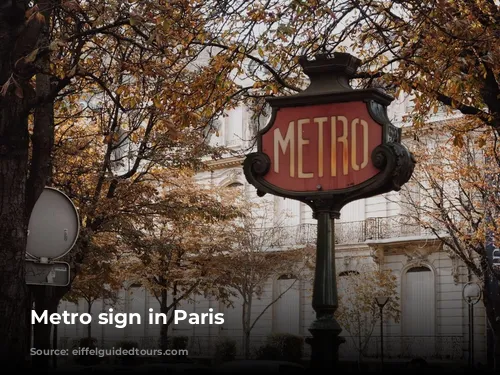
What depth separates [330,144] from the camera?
18.0ft

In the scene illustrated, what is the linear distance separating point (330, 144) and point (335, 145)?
3cm

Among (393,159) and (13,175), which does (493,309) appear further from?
(393,159)

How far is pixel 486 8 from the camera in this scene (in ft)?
43.4

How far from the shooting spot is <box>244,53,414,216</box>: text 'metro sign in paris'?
5.55 m

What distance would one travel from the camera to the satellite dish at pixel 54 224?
8383 mm

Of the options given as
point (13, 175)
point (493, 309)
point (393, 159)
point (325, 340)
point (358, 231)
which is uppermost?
point (358, 231)

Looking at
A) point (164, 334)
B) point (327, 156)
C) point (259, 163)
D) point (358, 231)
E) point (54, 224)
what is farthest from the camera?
point (358, 231)

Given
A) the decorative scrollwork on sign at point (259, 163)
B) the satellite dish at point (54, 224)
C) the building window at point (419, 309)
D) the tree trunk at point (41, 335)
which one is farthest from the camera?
the building window at point (419, 309)

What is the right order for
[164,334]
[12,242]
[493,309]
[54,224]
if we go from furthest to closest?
[164,334], [493,309], [12,242], [54,224]

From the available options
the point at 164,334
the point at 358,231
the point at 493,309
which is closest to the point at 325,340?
the point at 493,309

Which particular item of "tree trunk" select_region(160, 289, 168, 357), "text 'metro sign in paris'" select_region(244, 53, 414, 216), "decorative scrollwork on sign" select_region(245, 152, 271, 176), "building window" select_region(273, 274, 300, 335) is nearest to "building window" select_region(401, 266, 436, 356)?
"building window" select_region(273, 274, 300, 335)

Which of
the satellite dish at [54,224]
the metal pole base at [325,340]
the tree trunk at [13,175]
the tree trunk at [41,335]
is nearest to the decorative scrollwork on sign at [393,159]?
the metal pole base at [325,340]

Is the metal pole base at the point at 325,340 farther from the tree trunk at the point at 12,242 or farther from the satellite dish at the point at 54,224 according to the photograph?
the tree trunk at the point at 12,242

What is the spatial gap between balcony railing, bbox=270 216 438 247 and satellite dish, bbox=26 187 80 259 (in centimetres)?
3160
